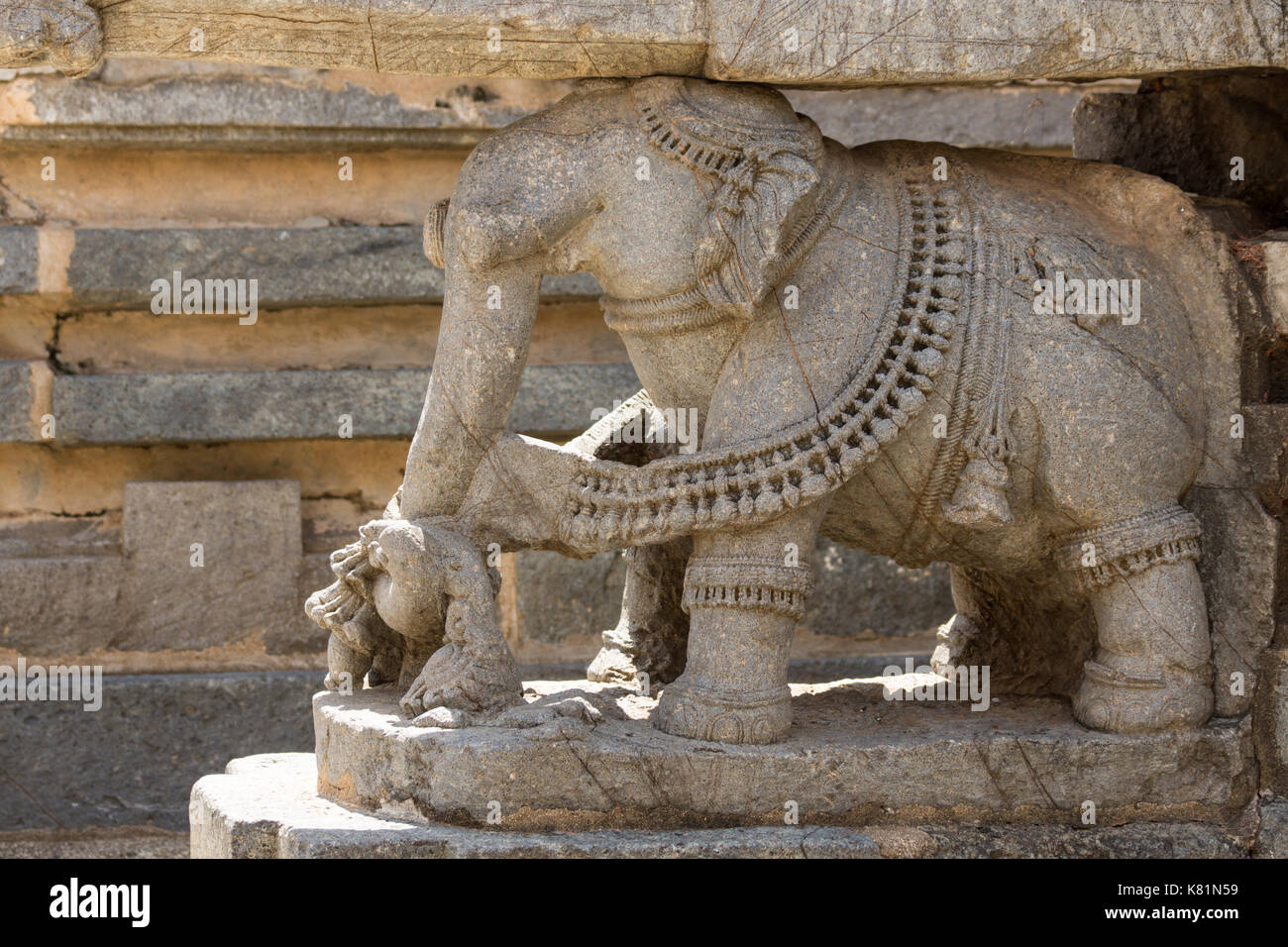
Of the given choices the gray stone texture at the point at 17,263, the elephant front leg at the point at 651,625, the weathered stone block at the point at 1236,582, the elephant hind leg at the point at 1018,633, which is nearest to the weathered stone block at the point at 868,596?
the elephant hind leg at the point at 1018,633

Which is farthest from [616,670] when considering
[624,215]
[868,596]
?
[868,596]

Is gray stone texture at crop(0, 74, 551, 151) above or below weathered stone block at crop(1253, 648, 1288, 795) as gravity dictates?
above

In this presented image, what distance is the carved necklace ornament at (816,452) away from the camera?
11.6ft

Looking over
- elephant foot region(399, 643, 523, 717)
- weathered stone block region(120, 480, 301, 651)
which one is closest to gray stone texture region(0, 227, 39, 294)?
weathered stone block region(120, 480, 301, 651)

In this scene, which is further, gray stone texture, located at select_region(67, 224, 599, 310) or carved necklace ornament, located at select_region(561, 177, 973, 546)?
gray stone texture, located at select_region(67, 224, 599, 310)

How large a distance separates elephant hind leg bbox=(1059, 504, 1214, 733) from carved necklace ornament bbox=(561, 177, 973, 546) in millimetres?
504

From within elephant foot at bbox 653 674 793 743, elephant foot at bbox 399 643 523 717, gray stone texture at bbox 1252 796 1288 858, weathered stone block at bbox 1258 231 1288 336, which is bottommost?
gray stone texture at bbox 1252 796 1288 858

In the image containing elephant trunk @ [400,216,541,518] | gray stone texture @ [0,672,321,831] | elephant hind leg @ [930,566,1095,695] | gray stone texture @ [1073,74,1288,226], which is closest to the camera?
elephant trunk @ [400,216,541,518]

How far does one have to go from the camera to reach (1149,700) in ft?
11.8

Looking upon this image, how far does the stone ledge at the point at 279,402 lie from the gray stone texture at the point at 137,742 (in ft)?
2.31

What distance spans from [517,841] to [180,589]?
2201mm

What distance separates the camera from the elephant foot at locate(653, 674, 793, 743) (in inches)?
139

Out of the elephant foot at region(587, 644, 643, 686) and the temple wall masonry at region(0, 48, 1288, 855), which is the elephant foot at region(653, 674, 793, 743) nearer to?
the elephant foot at region(587, 644, 643, 686)

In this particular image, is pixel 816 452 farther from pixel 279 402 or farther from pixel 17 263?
pixel 17 263
